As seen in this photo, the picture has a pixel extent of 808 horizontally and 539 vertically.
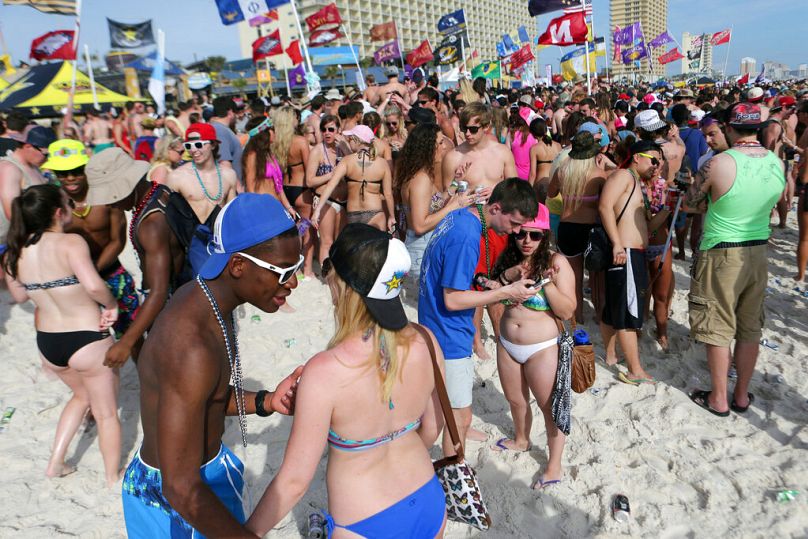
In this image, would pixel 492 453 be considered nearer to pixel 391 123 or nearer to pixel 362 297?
pixel 362 297

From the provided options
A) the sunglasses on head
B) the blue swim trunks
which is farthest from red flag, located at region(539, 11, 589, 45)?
the blue swim trunks

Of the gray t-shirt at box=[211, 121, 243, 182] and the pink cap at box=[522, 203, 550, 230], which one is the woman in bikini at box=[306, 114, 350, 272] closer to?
the gray t-shirt at box=[211, 121, 243, 182]

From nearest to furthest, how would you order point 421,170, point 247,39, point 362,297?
point 362,297 → point 421,170 → point 247,39

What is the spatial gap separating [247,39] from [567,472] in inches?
3891

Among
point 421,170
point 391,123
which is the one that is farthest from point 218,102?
point 421,170

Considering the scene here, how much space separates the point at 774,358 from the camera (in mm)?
4484

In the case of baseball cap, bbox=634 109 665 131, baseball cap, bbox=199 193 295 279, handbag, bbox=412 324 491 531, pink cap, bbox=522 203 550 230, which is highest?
baseball cap, bbox=199 193 295 279

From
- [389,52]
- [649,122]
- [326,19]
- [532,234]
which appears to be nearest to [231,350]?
[532,234]

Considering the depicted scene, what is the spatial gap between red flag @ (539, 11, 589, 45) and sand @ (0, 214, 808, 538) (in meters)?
9.52

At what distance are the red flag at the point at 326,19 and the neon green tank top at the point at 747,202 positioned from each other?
1519cm

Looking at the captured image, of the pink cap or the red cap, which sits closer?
the pink cap

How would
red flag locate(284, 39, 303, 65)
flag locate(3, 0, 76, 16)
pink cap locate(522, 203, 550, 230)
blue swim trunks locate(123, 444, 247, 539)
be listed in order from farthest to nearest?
red flag locate(284, 39, 303, 65), flag locate(3, 0, 76, 16), pink cap locate(522, 203, 550, 230), blue swim trunks locate(123, 444, 247, 539)

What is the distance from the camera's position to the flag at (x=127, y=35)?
558 inches

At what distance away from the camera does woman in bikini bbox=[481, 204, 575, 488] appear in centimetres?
294
